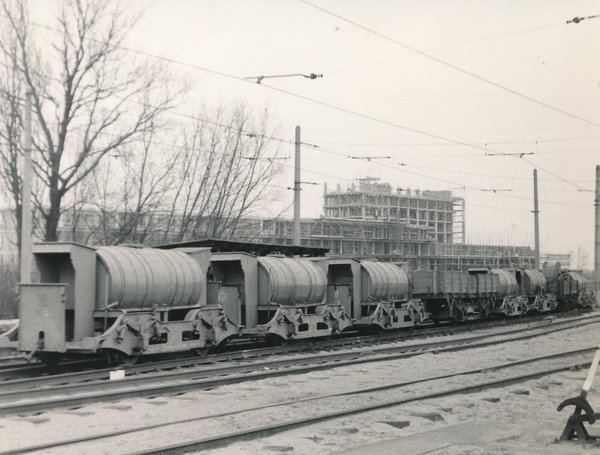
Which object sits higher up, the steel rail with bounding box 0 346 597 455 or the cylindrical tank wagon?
the cylindrical tank wagon

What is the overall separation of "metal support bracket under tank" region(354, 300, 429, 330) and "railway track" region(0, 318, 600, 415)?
4.76 metres

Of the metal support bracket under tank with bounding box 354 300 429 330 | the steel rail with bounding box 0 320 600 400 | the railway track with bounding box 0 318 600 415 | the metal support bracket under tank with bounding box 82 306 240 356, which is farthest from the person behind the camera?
the metal support bracket under tank with bounding box 354 300 429 330

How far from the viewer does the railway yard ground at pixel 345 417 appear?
7.99m

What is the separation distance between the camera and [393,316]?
83.2 feet

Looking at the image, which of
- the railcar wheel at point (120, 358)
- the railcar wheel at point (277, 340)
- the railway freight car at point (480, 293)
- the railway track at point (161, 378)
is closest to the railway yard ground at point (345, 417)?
the railway track at point (161, 378)

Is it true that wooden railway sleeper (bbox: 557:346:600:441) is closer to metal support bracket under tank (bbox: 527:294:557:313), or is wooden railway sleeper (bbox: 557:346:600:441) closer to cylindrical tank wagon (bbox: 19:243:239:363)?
cylindrical tank wagon (bbox: 19:243:239:363)

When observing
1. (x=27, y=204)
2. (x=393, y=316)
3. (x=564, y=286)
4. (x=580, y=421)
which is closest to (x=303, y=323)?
(x=393, y=316)

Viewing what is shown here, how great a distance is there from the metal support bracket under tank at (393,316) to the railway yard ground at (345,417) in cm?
925

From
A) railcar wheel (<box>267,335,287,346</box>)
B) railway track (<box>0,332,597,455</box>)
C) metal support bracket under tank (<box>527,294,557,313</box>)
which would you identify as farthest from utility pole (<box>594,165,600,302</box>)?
railcar wheel (<box>267,335,287,346</box>)

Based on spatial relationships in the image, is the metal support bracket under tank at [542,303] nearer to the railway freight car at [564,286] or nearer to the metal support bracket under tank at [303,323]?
the railway freight car at [564,286]

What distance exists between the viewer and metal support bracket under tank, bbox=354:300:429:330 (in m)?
24.3

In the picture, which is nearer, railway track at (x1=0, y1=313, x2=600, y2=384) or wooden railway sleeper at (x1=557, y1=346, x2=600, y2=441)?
wooden railway sleeper at (x1=557, y1=346, x2=600, y2=441)

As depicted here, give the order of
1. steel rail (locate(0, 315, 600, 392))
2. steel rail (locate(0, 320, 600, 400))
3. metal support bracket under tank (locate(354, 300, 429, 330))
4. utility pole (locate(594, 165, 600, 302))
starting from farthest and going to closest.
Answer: utility pole (locate(594, 165, 600, 302)) < metal support bracket under tank (locate(354, 300, 429, 330)) < steel rail (locate(0, 315, 600, 392)) < steel rail (locate(0, 320, 600, 400))

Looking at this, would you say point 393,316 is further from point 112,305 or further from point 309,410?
point 309,410
